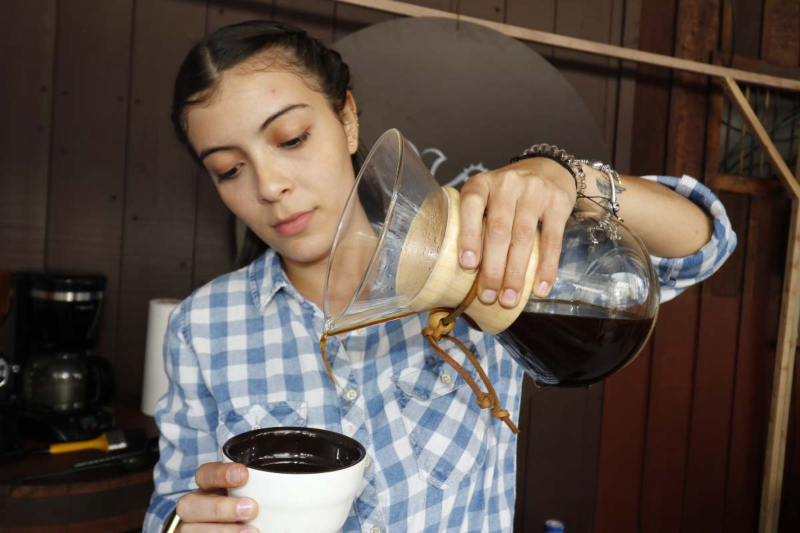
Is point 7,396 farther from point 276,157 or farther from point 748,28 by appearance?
point 748,28

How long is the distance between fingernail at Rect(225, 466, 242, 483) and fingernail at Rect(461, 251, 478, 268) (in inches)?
10.3

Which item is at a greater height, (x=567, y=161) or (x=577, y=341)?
(x=567, y=161)

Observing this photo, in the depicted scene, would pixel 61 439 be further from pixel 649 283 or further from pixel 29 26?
pixel 649 283

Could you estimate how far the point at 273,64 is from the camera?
0.98 m

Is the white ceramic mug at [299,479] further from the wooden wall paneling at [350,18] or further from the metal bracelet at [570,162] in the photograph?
the wooden wall paneling at [350,18]

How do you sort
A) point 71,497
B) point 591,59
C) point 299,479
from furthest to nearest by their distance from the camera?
1. point 591,59
2. point 71,497
3. point 299,479

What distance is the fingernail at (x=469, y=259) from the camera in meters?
0.57

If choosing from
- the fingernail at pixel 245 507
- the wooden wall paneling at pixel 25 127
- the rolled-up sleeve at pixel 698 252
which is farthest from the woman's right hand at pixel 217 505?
the wooden wall paneling at pixel 25 127

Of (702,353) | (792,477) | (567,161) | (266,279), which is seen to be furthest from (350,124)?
(792,477)

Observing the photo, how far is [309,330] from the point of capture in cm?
108

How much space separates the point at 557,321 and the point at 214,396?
642 millimetres

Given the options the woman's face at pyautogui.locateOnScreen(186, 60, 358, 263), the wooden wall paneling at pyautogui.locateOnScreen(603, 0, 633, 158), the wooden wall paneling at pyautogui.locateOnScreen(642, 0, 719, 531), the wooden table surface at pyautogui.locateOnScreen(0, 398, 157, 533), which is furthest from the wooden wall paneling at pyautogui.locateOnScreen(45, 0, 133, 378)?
the wooden wall paneling at pyautogui.locateOnScreen(642, 0, 719, 531)

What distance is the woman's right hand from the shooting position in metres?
0.54

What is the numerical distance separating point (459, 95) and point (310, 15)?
51 centimetres
